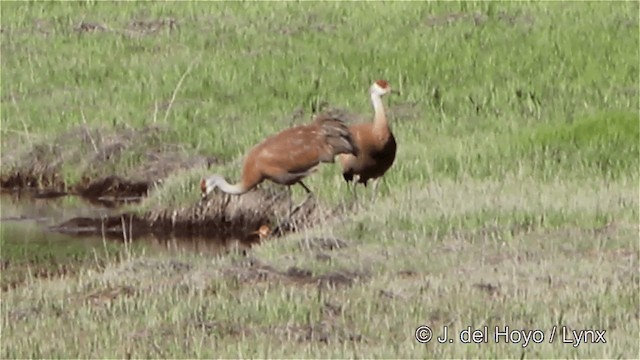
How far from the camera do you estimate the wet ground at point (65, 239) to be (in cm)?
1190

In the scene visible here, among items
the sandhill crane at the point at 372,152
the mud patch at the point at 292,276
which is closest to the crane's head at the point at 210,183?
the sandhill crane at the point at 372,152

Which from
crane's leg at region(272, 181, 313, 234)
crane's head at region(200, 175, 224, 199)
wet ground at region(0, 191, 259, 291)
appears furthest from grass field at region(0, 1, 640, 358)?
crane's head at region(200, 175, 224, 199)

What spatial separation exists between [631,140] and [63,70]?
7.30m

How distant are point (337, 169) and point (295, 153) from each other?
1.88 metres

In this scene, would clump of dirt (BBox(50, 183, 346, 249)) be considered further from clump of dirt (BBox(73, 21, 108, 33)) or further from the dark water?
clump of dirt (BBox(73, 21, 108, 33))

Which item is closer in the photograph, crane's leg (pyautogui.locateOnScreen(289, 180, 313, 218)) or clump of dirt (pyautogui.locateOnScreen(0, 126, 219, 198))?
crane's leg (pyautogui.locateOnScreen(289, 180, 313, 218))

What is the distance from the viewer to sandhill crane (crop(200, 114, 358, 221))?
12.1 metres

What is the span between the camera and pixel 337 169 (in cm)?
1396

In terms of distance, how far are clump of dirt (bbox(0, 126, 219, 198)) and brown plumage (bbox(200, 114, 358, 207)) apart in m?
2.54

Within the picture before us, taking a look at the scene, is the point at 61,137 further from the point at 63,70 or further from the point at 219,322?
the point at 219,322

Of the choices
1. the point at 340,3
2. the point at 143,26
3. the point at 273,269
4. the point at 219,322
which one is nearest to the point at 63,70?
the point at 143,26

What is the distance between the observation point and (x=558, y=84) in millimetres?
17438

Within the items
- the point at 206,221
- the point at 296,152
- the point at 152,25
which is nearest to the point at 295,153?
the point at 296,152

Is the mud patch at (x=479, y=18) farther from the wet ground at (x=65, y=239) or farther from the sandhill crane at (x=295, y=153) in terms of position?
the sandhill crane at (x=295, y=153)
